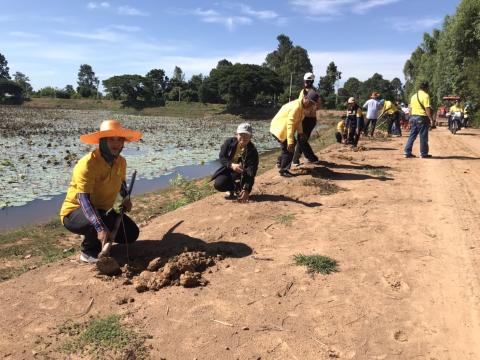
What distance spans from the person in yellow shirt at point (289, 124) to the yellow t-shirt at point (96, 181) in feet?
11.2

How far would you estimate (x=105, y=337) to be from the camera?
118 inches

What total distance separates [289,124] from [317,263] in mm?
3487

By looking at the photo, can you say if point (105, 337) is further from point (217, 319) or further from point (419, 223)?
point (419, 223)

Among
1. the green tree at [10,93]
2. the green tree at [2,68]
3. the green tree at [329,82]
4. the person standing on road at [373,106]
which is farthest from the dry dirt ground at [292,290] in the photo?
the green tree at [2,68]

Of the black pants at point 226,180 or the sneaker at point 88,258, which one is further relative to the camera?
the black pants at point 226,180

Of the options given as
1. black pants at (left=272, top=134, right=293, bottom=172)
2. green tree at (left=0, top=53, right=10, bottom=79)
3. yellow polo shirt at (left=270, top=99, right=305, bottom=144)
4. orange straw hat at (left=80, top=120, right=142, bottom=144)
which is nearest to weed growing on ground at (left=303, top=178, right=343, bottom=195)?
black pants at (left=272, top=134, right=293, bottom=172)

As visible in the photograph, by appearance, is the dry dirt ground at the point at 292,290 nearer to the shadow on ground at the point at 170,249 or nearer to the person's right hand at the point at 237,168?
the shadow on ground at the point at 170,249

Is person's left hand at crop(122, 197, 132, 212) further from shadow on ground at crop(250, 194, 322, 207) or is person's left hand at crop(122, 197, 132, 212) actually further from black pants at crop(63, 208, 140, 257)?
shadow on ground at crop(250, 194, 322, 207)

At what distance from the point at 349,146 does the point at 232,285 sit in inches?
381

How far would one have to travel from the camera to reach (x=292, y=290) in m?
3.61

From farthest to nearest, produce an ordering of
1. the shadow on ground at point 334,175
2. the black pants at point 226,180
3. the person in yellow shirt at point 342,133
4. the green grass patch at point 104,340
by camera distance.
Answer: the person in yellow shirt at point 342,133 → the shadow on ground at point 334,175 → the black pants at point 226,180 → the green grass patch at point 104,340

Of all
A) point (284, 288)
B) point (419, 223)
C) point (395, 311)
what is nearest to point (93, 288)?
point (284, 288)

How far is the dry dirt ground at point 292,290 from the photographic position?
294cm

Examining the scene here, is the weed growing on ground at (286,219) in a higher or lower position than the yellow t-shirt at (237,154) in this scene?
lower
